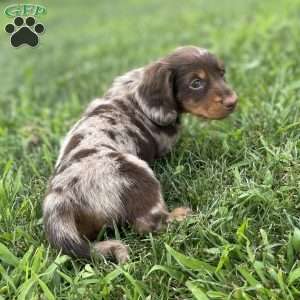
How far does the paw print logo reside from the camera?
401 cm

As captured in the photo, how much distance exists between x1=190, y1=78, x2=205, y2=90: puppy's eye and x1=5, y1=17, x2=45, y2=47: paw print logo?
1140 mm

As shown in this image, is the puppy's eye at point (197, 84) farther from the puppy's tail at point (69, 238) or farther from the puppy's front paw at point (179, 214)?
the puppy's tail at point (69, 238)

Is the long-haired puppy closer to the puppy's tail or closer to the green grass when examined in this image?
the puppy's tail

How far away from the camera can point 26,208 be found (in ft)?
12.5

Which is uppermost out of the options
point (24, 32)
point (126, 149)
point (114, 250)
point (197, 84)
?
point (24, 32)

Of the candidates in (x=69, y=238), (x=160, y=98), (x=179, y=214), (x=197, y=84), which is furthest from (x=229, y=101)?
(x=69, y=238)

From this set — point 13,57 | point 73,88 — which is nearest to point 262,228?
point 73,88

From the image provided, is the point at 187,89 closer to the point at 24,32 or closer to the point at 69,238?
the point at 24,32

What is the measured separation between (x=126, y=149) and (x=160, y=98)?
0.49 meters

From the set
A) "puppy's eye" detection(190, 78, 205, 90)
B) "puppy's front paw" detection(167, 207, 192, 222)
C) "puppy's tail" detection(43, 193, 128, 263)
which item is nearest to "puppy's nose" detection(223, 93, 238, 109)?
"puppy's eye" detection(190, 78, 205, 90)

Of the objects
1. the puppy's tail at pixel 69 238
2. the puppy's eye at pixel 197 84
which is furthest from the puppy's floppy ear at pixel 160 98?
the puppy's tail at pixel 69 238

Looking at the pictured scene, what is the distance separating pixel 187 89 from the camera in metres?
4.06

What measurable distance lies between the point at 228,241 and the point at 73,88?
15.9ft

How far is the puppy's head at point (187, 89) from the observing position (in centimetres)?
402
